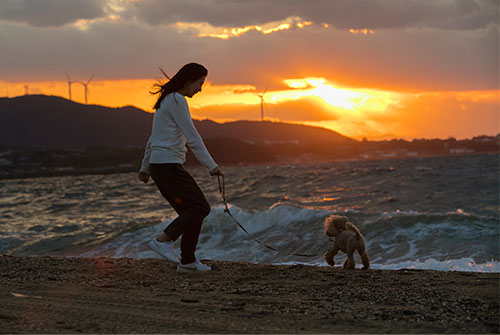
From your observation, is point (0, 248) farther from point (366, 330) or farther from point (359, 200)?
point (359, 200)

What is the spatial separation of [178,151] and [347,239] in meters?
2.28

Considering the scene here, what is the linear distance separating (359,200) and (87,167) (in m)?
108

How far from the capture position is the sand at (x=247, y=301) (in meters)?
3.79

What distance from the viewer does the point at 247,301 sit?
457cm

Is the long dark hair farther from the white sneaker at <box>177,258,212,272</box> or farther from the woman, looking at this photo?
the white sneaker at <box>177,258,212,272</box>

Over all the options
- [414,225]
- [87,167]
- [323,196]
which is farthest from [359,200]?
[87,167]

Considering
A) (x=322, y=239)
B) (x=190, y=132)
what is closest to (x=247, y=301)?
(x=190, y=132)

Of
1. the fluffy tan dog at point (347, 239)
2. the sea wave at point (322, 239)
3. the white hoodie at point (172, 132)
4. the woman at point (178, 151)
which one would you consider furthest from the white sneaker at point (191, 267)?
the sea wave at point (322, 239)

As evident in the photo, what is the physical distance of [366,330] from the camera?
12.1 feet

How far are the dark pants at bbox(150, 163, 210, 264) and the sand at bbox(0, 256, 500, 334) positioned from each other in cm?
55

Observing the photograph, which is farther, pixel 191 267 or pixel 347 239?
pixel 347 239

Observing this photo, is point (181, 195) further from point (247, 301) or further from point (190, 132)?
point (247, 301)

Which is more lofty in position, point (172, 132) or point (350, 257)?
point (172, 132)

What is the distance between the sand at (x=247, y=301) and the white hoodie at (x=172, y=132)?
4.30ft
